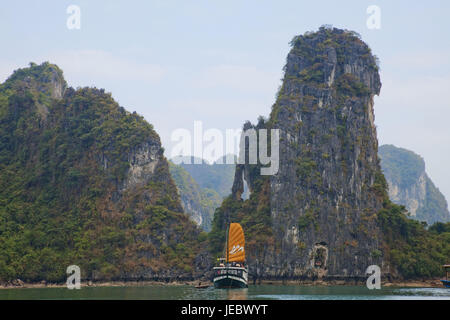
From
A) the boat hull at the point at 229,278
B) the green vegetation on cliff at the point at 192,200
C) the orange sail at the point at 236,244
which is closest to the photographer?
the boat hull at the point at 229,278

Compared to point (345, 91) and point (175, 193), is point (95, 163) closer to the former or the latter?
point (175, 193)

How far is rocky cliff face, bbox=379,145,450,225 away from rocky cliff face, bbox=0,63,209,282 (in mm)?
103083

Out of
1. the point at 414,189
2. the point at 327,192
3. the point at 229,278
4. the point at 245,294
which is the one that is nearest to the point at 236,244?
the point at 229,278

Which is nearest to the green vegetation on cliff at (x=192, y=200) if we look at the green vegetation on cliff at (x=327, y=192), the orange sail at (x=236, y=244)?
the green vegetation on cliff at (x=327, y=192)

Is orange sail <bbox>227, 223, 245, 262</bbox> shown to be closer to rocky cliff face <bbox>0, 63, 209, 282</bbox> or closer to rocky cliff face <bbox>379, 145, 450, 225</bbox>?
rocky cliff face <bbox>0, 63, 209, 282</bbox>

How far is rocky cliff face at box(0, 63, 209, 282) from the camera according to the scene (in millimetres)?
76625

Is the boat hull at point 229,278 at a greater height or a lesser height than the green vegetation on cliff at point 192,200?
lesser

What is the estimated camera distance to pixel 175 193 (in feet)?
285

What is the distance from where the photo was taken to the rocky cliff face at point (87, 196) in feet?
251

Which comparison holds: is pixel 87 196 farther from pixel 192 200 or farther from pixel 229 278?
pixel 192 200

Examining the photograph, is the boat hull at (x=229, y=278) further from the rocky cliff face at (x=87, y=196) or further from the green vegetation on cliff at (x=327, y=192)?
the rocky cliff face at (x=87, y=196)

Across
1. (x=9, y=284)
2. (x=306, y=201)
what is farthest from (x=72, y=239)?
(x=306, y=201)

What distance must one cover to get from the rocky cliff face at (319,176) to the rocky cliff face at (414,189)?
9515 cm

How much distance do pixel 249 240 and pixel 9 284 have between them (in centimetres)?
2652
